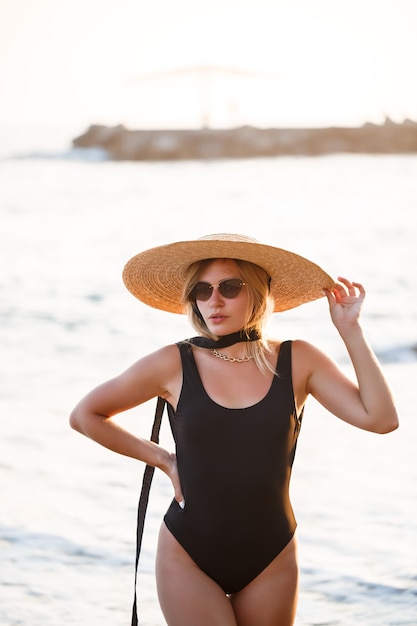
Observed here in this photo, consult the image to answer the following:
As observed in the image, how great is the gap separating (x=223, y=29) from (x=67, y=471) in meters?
64.4

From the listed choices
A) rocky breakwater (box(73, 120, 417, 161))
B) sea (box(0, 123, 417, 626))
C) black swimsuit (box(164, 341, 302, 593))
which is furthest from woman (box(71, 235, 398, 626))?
rocky breakwater (box(73, 120, 417, 161))

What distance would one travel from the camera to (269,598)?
2152 mm

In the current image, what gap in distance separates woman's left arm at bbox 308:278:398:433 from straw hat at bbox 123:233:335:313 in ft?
0.26

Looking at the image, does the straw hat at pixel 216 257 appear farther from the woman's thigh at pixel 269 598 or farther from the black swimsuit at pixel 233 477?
the woman's thigh at pixel 269 598

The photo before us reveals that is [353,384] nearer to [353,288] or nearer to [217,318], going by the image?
[353,288]

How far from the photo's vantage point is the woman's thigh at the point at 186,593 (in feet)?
6.86

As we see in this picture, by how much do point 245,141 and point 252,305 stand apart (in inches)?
2002

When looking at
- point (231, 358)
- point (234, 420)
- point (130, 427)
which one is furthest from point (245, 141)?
point (234, 420)

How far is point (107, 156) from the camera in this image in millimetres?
50969

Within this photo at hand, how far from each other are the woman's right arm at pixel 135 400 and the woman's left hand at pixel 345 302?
1.27 ft

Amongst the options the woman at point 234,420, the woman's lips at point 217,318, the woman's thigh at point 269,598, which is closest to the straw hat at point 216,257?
the woman at point 234,420

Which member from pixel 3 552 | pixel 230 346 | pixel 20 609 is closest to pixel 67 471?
pixel 3 552

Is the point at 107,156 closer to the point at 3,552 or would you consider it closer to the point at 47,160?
the point at 47,160

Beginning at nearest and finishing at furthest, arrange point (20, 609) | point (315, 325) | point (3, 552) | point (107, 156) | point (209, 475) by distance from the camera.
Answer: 1. point (209, 475)
2. point (20, 609)
3. point (3, 552)
4. point (315, 325)
5. point (107, 156)
